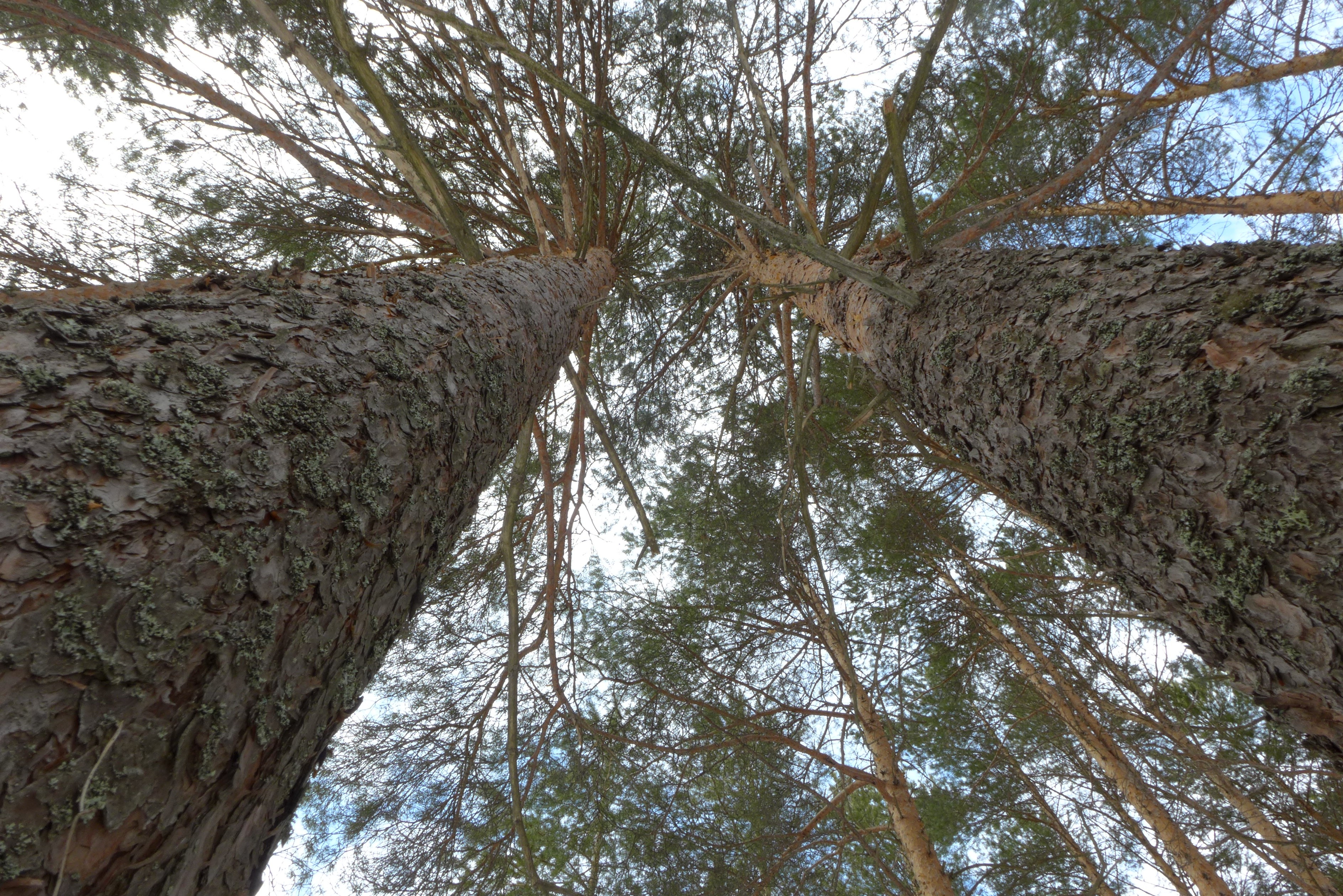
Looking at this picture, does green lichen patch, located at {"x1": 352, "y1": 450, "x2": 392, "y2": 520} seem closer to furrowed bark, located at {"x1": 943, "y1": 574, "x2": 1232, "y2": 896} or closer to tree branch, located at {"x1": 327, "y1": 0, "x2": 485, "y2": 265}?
tree branch, located at {"x1": 327, "y1": 0, "x2": 485, "y2": 265}

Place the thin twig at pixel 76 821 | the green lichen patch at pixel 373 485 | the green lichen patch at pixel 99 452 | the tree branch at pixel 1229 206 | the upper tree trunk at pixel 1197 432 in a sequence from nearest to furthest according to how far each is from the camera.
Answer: the thin twig at pixel 76 821 < the green lichen patch at pixel 99 452 < the upper tree trunk at pixel 1197 432 < the green lichen patch at pixel 373 485 < the tree branch at pixel 1229 206

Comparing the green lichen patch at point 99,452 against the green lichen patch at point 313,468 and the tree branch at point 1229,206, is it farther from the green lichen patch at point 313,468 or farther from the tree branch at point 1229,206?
the tree branch at point 1229,206

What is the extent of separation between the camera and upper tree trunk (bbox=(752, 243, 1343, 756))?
766 mm

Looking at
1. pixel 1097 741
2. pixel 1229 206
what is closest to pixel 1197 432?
pixel 1097 741

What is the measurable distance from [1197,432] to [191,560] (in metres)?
1.28

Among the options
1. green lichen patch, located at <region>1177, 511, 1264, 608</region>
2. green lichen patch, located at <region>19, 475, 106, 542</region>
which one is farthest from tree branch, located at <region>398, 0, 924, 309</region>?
green lichen patch, located at <region>19, 475, 106, 542</region>

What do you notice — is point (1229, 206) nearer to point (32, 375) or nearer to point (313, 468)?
point (313, 468)

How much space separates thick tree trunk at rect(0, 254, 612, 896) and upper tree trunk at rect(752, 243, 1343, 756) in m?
1.16

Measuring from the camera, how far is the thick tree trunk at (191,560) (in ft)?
1.86

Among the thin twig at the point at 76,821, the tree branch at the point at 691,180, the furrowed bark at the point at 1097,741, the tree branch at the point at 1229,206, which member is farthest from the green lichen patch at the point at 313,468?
the tree branch at the point at 1229,206

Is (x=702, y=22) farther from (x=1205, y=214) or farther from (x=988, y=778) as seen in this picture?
(x=988, y=778)

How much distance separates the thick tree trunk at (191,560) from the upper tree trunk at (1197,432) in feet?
3.80

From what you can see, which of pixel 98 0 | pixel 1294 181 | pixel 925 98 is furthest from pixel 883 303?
pixel 98 0

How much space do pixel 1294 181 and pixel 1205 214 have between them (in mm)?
545
